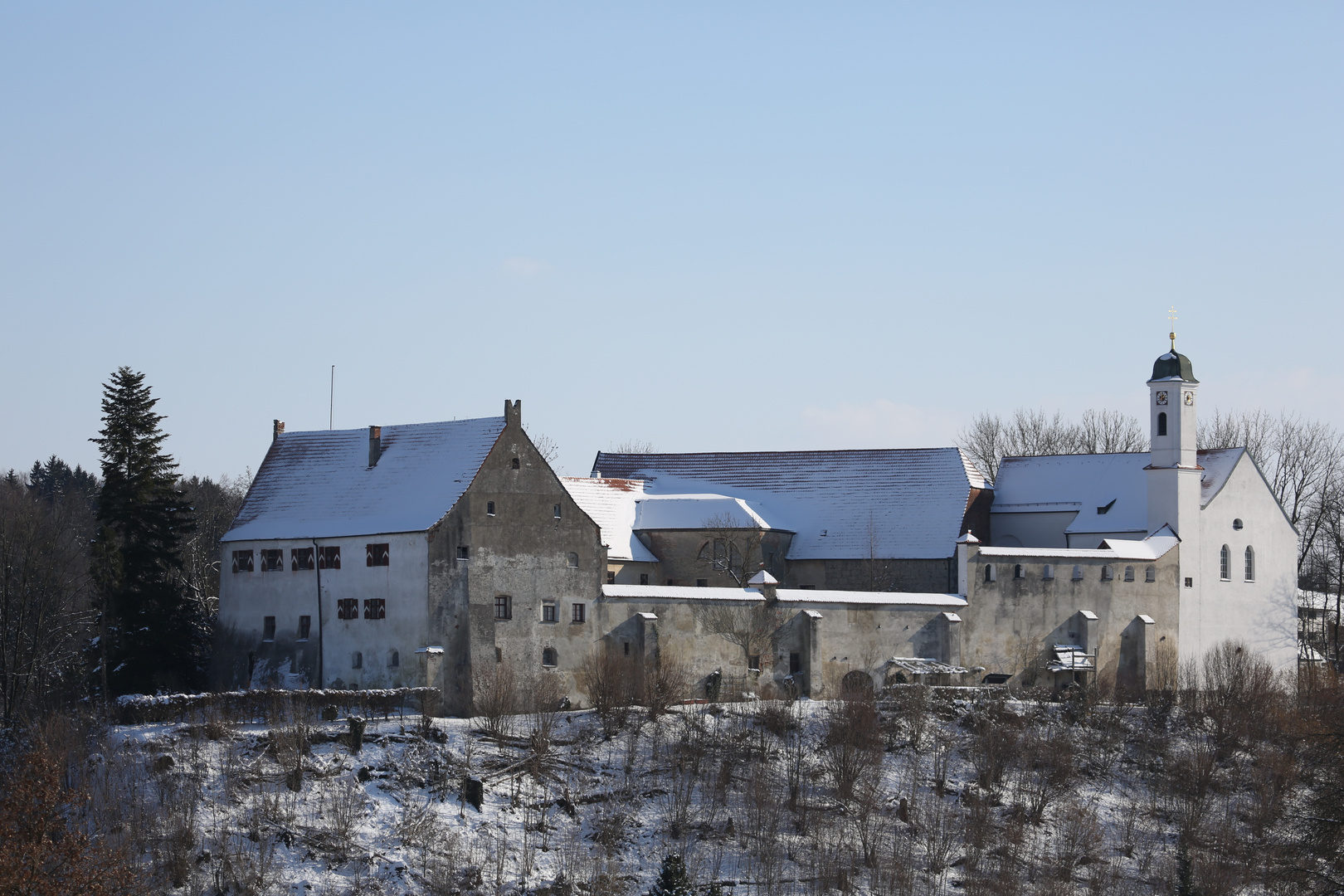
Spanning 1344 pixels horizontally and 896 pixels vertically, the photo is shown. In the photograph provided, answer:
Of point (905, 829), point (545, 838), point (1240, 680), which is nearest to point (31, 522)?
point (545, 838)

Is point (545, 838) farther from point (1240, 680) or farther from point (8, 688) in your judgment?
point (1240, 680)

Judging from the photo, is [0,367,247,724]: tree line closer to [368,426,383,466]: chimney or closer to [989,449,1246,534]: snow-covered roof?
[368,426,383,466]: chimney

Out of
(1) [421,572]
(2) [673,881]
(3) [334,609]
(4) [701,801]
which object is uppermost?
(1) [421,572]

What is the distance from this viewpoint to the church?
6406 centimetres

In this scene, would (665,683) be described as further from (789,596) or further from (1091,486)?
(1091,486)

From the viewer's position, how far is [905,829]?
191ft

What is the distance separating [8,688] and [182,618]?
713 centimetres

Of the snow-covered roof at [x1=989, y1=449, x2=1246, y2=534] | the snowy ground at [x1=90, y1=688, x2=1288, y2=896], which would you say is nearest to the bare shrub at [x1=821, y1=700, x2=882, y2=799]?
the snowy ground at [x1=90, y1=688, x2=1288, y2=896]

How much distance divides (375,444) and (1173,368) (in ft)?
104

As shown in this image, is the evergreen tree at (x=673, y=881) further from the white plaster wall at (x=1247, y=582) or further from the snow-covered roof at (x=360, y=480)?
the white plaster wall at (x=1247, y=582)

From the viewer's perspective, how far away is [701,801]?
58062 mm

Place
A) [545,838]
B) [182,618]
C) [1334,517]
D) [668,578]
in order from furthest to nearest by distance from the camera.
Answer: [1334,517]
[668,578]
[182,618]
[545,838]

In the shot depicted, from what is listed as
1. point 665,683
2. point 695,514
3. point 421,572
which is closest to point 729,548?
point 695,514

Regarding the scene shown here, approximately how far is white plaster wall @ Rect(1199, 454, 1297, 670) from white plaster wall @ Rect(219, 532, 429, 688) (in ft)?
97.8
